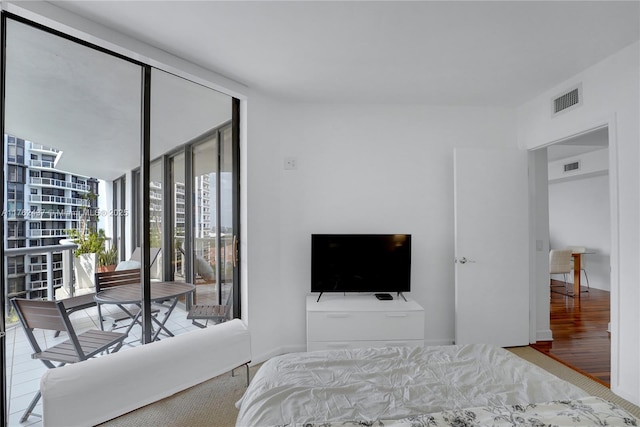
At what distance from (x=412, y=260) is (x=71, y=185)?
3.02 metres

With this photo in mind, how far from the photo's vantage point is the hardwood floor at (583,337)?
2984 millimetres

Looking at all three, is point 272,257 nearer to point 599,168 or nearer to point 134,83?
point 134,83

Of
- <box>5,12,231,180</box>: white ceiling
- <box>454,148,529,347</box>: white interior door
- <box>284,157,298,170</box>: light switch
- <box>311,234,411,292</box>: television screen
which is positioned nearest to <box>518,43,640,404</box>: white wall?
<box>454,148,529,347</box>: white interior door

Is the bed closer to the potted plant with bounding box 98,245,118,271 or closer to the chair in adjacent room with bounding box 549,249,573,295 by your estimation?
the potted plant with bounding box 98,245,118,271

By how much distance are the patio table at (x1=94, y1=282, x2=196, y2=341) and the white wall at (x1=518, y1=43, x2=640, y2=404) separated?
3408 millimetres

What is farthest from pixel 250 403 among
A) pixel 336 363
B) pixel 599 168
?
pixel 599 168

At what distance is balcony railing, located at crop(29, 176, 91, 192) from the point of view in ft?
6.41

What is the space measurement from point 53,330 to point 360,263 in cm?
240

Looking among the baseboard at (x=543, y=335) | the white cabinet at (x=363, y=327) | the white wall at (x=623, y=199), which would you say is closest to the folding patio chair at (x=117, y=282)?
the white cabinet at (x=363, y=327)

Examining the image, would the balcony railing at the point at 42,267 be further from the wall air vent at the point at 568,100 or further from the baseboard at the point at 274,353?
the wall air vent at the point at 568,100

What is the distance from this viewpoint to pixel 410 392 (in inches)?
55.2

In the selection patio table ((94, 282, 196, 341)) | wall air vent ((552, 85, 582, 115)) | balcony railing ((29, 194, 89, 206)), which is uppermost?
wall air vent ((552, 85, 582, 115))

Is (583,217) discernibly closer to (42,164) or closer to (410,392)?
(410,392)

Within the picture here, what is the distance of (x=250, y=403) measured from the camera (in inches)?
54.2
